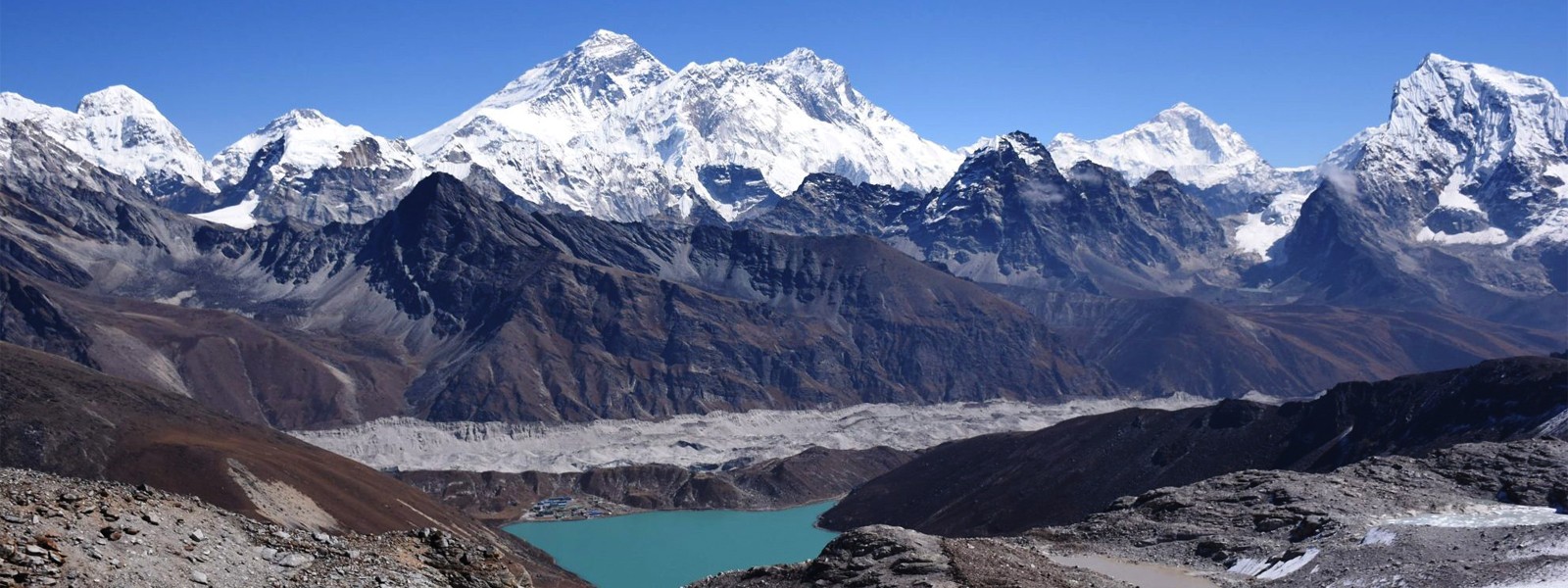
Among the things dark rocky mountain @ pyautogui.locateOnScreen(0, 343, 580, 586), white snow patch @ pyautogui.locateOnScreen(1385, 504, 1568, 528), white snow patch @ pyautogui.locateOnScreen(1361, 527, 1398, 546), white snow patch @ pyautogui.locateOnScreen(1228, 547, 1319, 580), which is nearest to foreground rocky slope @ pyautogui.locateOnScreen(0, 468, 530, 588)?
white snow patch @ pyautogui.locateOnScreen(1228, 547, 1319, 580)

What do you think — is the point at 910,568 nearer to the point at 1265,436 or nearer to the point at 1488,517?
the point at 1488,517

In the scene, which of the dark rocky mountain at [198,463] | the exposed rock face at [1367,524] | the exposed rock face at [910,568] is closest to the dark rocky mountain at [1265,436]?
the exposed rock face at [1367,524]

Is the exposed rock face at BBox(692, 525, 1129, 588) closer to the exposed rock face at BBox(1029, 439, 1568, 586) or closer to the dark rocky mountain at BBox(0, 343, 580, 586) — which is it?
the exposed rock face at BBox(1029, 439, 1568, 586)

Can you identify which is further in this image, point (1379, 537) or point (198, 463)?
point (198, 463)

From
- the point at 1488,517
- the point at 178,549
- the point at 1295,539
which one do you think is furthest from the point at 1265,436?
the point at 178,549

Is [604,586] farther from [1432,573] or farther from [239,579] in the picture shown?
[239,579]

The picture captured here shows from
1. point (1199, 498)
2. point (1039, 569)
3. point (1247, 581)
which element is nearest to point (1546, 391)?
point (1199, 498)
